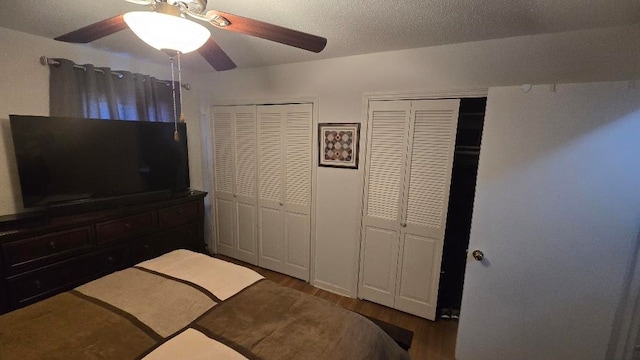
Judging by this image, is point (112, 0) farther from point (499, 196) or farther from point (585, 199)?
point (585, 199)

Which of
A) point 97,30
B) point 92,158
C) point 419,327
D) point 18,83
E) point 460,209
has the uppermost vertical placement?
point 97,30

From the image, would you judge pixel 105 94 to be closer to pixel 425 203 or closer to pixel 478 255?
pixel 425 203

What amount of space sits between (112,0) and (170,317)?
69.6 inches

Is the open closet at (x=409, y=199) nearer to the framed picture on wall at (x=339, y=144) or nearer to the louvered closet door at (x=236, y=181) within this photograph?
the framed picture on wall at (x=339, y=144)

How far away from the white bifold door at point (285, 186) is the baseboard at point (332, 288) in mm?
173

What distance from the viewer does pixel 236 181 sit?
3191 millimetres

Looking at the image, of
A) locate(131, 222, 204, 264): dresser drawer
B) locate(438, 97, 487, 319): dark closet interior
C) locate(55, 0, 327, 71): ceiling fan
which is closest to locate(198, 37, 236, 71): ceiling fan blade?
locate(55, 0, 327, 71): ceiling fan

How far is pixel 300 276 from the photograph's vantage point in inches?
116

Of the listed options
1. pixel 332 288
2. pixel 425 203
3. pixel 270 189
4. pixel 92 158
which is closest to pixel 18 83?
pixel 92 158

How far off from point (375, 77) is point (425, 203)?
120 centimetres

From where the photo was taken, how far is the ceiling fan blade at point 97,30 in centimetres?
115

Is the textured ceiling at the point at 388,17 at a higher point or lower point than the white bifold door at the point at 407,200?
higher

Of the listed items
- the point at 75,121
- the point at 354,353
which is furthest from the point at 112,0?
the point at 354,353

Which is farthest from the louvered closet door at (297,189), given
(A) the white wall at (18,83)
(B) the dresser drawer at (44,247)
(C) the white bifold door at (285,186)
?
(A) the white wall at (18,83)
